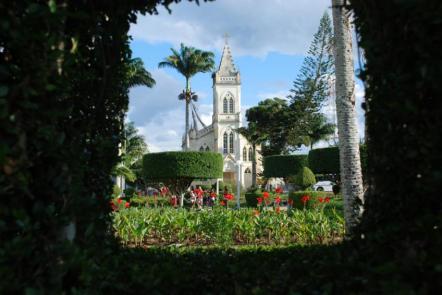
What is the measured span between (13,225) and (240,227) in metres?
6.49

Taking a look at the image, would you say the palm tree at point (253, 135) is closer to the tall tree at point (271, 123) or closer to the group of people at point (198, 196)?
the tall tree at point (271, 123)

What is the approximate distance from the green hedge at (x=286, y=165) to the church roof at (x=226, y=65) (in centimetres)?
3721

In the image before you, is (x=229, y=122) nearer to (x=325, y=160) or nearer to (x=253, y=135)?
(x=253, y=135)

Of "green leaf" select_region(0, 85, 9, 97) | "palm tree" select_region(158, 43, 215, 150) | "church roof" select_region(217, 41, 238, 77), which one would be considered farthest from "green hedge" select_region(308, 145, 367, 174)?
"church roof" select_region(217, 41, 238, 77)

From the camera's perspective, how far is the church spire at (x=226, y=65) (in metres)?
68.2

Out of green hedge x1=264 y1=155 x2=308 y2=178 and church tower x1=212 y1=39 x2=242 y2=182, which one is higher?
church tower x1=212 y1=39 x2=242 y2=182

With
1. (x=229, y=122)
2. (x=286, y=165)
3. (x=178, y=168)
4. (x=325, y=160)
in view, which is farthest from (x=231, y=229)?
(x=229, y=122)

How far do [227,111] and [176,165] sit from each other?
147 ft

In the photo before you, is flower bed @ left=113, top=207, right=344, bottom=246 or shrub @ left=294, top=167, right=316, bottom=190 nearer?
flower bed @ left=113, top=207, right=344, bottom=246

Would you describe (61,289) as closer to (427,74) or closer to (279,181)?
(427,74)

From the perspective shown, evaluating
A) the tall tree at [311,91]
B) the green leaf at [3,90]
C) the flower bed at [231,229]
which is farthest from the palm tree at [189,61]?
the green leaf at [3,90]

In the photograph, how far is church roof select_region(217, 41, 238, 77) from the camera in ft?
224

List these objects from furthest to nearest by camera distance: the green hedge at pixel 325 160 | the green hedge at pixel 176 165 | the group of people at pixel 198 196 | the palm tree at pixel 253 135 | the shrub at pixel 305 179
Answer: the palm tree at pixel 253 135 < the green hedge at pixel 325 160 < the green hedge at pixel 176 165 < the shrub at pixel 305 179 < the group of people at pixel 198 196

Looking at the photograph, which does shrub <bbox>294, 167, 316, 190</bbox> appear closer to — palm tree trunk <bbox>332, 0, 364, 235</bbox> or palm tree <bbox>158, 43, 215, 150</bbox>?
palm tree trunk <bbox>332, 0, 364, 235</bbox>
